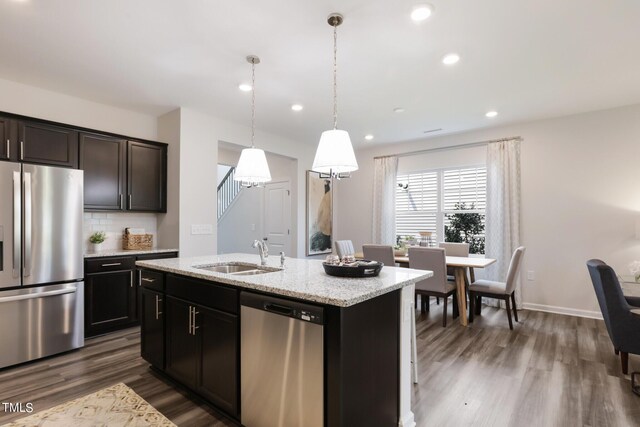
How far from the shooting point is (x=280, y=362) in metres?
1.74

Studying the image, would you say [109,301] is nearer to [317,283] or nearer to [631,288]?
[317,283]

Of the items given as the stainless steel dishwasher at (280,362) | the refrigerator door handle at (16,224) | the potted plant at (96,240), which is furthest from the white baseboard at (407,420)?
the potted plant at (96,240)

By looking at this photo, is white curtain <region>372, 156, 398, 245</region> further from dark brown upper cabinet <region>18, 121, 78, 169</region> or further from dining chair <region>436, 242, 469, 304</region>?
dark brown upper cabinet <region>18, 121, 78, 169</region>

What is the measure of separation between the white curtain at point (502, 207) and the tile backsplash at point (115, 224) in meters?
4.95

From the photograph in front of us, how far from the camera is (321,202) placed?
21.0 ft

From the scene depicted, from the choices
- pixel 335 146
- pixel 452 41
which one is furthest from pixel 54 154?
pixel 452 41

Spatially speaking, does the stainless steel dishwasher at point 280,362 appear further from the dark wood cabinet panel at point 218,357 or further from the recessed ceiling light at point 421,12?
the recessed ceiling light at point 421,12

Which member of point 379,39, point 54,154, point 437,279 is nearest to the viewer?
point 379,39

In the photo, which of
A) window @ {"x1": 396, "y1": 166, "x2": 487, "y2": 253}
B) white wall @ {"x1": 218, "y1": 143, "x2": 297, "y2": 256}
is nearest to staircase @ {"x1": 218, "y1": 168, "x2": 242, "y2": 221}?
white wall @ {"x1": 218, "y1": 143, "x2": 297, "y2": 256}

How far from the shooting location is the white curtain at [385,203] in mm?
6109

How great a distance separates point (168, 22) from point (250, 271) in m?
1.98

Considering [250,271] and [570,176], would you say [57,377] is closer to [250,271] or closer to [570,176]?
[250,271]

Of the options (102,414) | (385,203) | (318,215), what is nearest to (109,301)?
(102,414)

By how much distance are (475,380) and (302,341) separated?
70.9 inches
